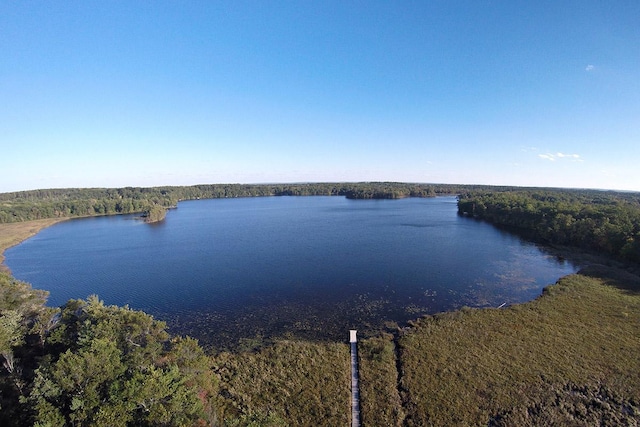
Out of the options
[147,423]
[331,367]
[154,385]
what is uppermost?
[154,385]

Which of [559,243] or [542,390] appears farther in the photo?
[559,243]

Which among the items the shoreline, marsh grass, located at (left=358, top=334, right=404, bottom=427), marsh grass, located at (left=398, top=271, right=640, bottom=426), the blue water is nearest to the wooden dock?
marsh grass, located at (left=358, top=334, right=404, bottom=427)

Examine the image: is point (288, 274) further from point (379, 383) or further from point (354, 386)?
point (379, 383)

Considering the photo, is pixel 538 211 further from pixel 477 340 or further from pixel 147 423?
pixel 147 423

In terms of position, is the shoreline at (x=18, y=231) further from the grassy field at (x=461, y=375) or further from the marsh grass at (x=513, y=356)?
the marsh grass at (x=513, y=356)

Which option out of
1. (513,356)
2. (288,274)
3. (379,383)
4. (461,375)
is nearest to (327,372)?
(379,383)

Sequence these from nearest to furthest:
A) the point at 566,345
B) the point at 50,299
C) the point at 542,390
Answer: the point at 542,390, the point at 566,345, the point at 50,299

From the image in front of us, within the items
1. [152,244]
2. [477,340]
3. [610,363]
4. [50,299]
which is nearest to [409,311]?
[477,340]
